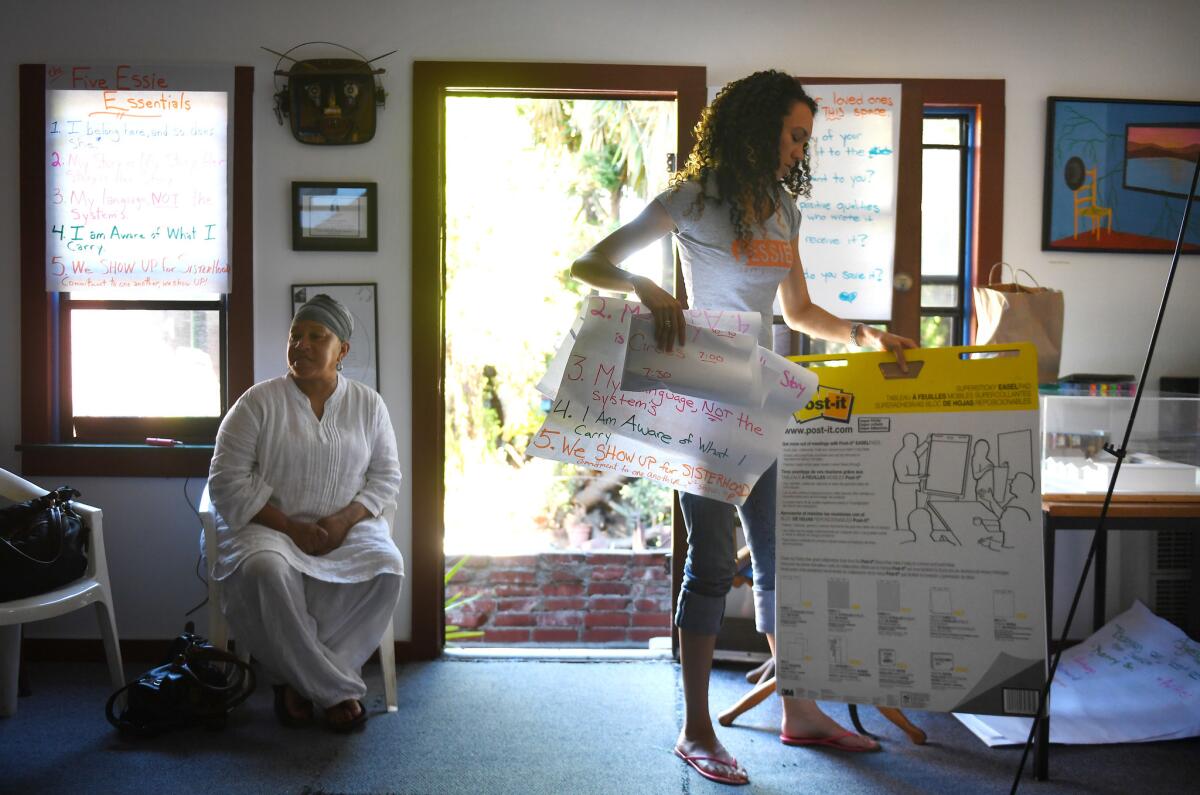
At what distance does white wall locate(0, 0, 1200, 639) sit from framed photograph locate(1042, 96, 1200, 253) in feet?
0.17

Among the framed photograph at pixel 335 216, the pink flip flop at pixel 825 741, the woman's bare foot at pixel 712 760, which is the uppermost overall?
the framed photograph at pixel 335 216

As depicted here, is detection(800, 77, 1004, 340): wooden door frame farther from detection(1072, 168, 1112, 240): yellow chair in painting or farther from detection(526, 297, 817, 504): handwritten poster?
detection(526, 297, 817, 504): handwritten poster

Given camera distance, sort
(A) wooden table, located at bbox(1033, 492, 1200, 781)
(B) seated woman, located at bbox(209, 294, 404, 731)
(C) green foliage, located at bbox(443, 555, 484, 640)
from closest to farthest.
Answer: (A) wooden table, located at bbox(1033, 492, 1200, 781), (B) seated woman, located at bbox(209, 294, 404, 731), (C) green foliage, located at bbox(443, 555, 484, 640)

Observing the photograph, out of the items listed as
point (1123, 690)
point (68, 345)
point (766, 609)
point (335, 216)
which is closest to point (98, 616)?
point (68, 345)

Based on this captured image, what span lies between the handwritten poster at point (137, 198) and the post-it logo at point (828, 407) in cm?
210

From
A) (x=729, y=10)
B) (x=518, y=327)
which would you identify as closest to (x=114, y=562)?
(x=729, y=10)

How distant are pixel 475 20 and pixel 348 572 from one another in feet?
6.26

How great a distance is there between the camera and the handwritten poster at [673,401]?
77.3 inches

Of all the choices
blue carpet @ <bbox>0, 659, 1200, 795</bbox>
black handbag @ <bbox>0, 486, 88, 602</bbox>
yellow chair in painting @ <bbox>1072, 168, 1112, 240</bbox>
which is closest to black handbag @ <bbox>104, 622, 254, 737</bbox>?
blue carpet @ <bbox>0, 659, 1200, 795</bbox>

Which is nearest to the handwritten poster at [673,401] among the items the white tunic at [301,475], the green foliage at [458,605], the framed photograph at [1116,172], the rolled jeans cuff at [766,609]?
the rolled jeans cuff at [766,609]

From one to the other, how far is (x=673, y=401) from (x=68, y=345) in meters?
2.41

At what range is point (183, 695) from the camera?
2.56m

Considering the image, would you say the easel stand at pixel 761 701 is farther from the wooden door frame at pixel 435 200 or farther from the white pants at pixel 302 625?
the white pants at pixel 302 625

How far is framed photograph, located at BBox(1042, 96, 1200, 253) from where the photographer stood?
3.20m
